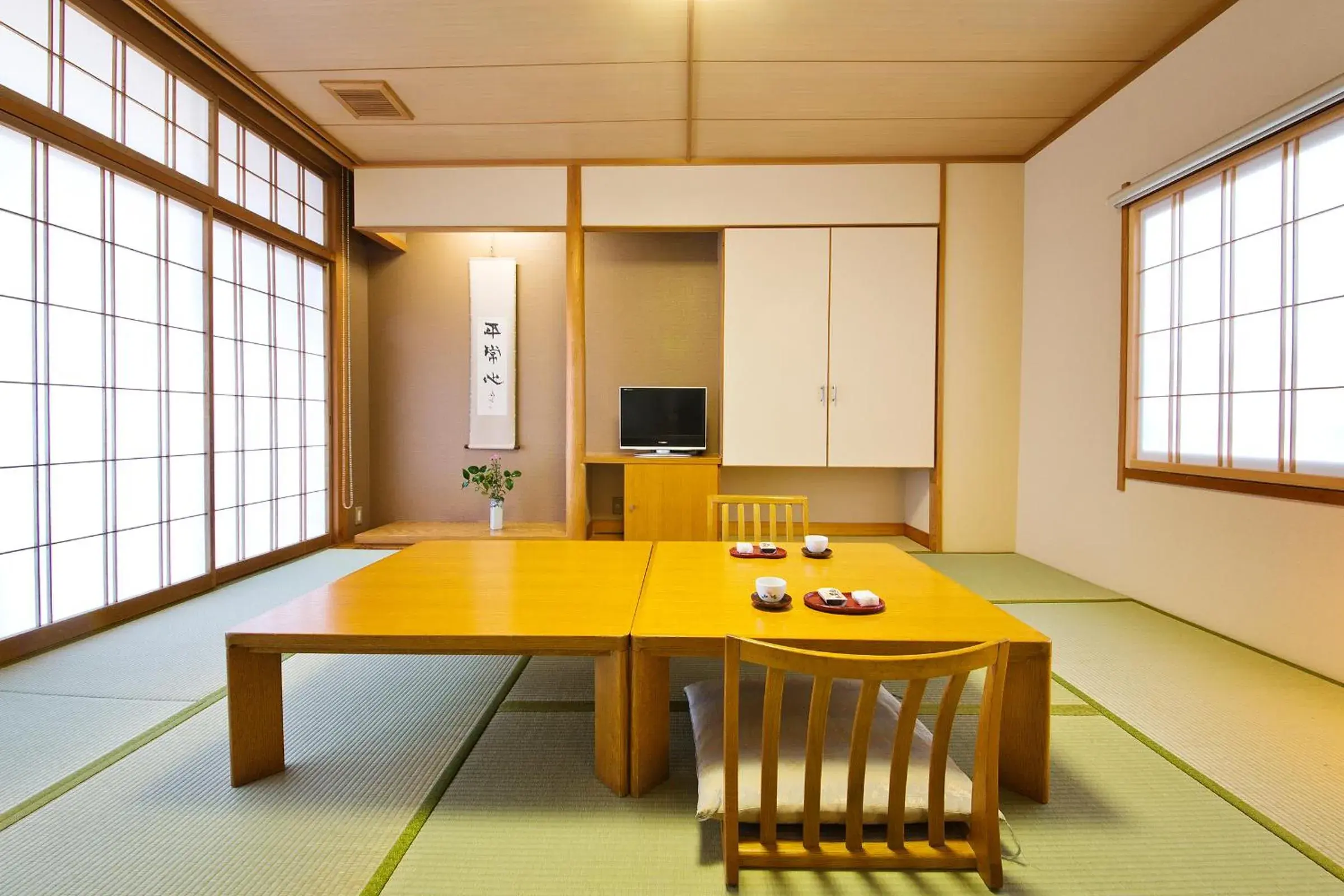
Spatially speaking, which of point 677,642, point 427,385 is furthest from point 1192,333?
point 427,385

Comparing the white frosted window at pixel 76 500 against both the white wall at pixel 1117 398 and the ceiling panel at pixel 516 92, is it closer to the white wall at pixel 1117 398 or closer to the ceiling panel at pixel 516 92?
Result: the ceiling panel at pixel 516 92

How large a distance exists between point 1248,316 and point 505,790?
350cm

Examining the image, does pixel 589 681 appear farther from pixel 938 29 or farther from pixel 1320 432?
pixel 938 29

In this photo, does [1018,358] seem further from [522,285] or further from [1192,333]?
[522,285]

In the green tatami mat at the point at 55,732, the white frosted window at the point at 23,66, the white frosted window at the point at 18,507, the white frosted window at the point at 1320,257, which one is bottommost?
the green tatami mat at the point at 55,732

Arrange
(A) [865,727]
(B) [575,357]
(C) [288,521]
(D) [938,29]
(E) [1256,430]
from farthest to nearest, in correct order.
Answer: (B) [575,357] → (C) [288,521] → (D) [938,29] → (E) [1256,430] → (A) [865,727]

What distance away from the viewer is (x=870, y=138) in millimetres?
4320

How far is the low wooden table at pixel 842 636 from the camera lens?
149cm

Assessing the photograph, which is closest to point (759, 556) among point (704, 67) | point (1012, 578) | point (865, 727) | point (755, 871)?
point (755, 871)

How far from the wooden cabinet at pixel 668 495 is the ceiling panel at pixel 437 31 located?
104 inches

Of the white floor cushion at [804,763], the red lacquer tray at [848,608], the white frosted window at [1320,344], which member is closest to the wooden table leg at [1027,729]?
the white floor cushion at [804,763]

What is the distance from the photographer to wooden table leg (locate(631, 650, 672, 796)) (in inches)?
62.6

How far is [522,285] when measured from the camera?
219 inches

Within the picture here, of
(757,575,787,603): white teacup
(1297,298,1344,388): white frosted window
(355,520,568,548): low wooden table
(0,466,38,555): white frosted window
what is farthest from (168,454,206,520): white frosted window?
(1297,298,1344,388): white frosted window
